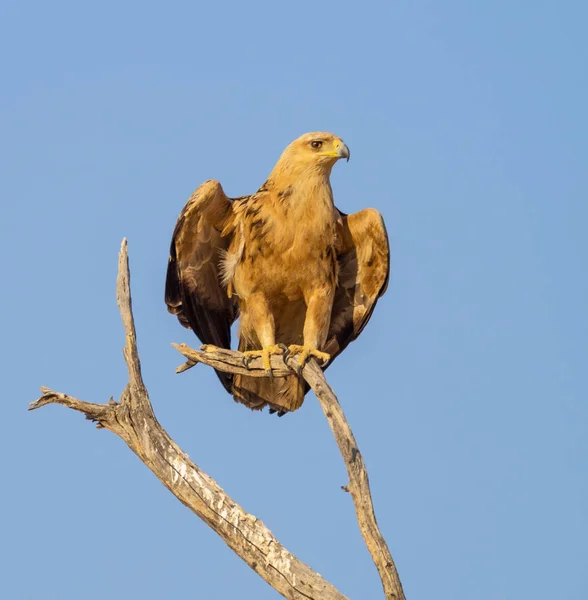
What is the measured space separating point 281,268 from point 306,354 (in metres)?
0.79

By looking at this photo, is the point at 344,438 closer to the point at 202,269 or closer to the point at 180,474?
the point at 180,474

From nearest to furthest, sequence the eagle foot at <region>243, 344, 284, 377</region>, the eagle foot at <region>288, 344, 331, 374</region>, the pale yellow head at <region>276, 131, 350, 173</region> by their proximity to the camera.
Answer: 1. the eagle foot at <region>288, 344, 331, 374</region>
2. the eagle foot at <region>243, 344, 284, 377</region>
3. the pale yellow head at <region>276, 131, 350, 173</region>

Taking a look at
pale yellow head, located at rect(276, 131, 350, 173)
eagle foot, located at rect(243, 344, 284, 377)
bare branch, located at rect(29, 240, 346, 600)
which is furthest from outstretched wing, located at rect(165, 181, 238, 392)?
bare branch, located at rect(29, 240, 346, 600)

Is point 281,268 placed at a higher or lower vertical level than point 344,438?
higher

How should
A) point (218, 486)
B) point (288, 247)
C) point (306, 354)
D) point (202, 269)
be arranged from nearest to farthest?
1. point (218, 486)
2. point (306, 354)
3. point (288, 247)
4. point (202, 269)

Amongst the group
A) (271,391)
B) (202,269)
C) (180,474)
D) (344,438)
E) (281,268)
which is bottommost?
(180,474)

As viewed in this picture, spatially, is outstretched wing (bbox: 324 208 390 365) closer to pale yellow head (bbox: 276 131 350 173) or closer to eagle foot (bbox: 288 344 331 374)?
pale yellow head (bbox: 276 131 350 173)

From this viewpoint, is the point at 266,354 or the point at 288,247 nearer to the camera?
the point at 266,354

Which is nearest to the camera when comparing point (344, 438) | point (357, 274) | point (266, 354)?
point (344, 438)

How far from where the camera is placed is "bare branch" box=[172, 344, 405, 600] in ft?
22.6

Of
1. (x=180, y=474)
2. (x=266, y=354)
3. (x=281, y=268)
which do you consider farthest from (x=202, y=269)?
(x=180, y=474)

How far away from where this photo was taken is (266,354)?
8648mm

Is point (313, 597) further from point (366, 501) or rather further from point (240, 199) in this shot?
point (240, 199)

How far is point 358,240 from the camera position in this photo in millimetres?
9258
